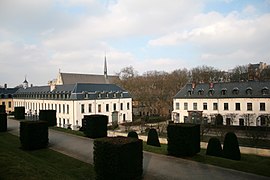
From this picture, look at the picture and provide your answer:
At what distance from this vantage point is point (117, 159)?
8938 millimetres

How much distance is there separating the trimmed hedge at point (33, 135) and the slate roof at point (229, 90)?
1147 inches

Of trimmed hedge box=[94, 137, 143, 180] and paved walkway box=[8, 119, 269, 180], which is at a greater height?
trimmed hedge box=[94, 137, 143, 180]

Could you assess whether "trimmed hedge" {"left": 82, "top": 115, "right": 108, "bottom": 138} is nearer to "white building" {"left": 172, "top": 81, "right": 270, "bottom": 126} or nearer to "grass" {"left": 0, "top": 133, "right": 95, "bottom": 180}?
"grass" {"left": 0, "top": 133, "right": 95, "bottom": 180}

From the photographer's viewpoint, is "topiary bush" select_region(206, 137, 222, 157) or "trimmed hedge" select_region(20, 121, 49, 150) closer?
"trimmed hedge" select_region(20, 121, 49, 150)

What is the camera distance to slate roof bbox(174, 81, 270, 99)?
3503cm

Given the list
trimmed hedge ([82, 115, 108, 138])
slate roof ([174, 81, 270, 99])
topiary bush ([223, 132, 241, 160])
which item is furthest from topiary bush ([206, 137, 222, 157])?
slate roof ([174, 81, 270, 99])

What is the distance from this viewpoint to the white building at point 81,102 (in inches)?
1615

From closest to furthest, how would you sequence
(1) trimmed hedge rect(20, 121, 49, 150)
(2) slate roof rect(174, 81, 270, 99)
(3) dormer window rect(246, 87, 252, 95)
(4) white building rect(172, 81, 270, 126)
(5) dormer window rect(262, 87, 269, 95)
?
(1) trimmed hedge rect(20, 121, 49, 150) → (4) white building rect(172, 81, 270, 126) → (5) dormer window rect(262, 87, 269, 95) → (2) slate roof rect(174, 81, 270, 99) → (3) dormer window rect(246, 87, 252, 95)

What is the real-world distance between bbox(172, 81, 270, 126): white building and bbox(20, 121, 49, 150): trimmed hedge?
25.5 metres

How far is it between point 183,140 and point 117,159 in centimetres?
543

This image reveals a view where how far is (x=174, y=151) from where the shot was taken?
1343 cm

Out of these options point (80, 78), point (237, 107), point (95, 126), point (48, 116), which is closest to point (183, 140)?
point (95, 126)

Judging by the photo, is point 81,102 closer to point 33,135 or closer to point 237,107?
point 237,107

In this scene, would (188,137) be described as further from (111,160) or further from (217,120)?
(217,120)
